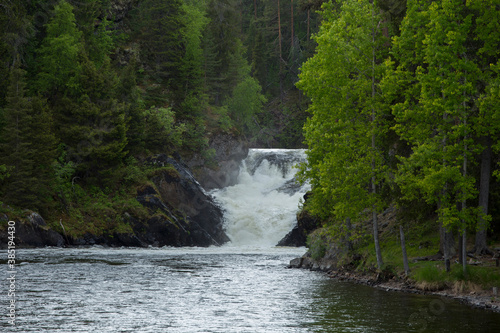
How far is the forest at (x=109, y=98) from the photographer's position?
151ft

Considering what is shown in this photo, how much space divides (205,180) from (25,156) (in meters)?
26.8

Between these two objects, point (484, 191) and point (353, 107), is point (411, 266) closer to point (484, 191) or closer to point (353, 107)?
point (484, 191)

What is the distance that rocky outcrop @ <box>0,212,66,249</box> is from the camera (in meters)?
40.3

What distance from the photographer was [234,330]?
15719mm

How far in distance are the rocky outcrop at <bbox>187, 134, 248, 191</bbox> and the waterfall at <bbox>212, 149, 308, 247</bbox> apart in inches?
46.9

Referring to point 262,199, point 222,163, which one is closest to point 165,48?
point 222,163

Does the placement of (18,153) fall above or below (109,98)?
below

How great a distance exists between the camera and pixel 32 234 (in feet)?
137

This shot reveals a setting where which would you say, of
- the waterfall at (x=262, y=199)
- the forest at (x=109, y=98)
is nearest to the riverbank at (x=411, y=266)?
the waterfall at (x=262, y=199)

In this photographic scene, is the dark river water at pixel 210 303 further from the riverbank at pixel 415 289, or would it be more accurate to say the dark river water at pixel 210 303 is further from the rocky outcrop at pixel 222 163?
the rocky outcrop at pixel 222 163

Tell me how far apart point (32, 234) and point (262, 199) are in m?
29.7

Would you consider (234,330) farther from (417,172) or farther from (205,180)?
(205,180)

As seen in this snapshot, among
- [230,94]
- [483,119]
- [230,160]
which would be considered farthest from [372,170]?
[230,94]

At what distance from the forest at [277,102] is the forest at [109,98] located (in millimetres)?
201
